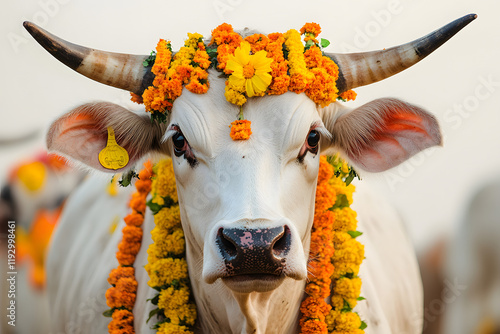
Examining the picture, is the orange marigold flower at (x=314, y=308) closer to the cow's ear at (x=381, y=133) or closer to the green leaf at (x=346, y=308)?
the green leaf at (x=346, y=308)

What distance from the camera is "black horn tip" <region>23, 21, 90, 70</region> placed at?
323 centimetres

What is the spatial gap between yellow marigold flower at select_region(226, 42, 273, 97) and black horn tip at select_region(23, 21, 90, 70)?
84cm

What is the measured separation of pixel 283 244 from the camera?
2902 millimetres

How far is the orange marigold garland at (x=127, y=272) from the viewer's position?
4.12 metres

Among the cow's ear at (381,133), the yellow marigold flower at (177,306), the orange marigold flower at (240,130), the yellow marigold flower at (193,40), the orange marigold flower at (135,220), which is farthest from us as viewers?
the orange marigold flower at (135,220)

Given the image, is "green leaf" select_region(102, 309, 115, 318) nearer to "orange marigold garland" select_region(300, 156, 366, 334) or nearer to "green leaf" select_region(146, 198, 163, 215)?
"green leaf" select_region(146, 198, 163, 215)

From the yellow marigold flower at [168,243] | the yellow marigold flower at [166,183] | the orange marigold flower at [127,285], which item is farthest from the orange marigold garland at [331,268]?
the orange marigold flower at [127,285]

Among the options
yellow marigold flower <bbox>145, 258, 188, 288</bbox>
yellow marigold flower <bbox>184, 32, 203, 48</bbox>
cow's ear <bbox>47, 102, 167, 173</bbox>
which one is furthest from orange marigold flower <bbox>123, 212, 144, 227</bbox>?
yellow marigold flower <bbox>184, 32, 203, 48</bbox>

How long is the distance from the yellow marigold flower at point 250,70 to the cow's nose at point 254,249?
83 centimetres

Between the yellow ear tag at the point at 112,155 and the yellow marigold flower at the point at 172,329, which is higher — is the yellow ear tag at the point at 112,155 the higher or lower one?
the higher one

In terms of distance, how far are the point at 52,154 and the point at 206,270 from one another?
51.4 inches

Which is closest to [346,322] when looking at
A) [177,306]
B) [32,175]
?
[177,306]

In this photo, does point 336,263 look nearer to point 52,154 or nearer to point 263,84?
point 263,84

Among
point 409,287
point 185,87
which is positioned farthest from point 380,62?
point 409,287
